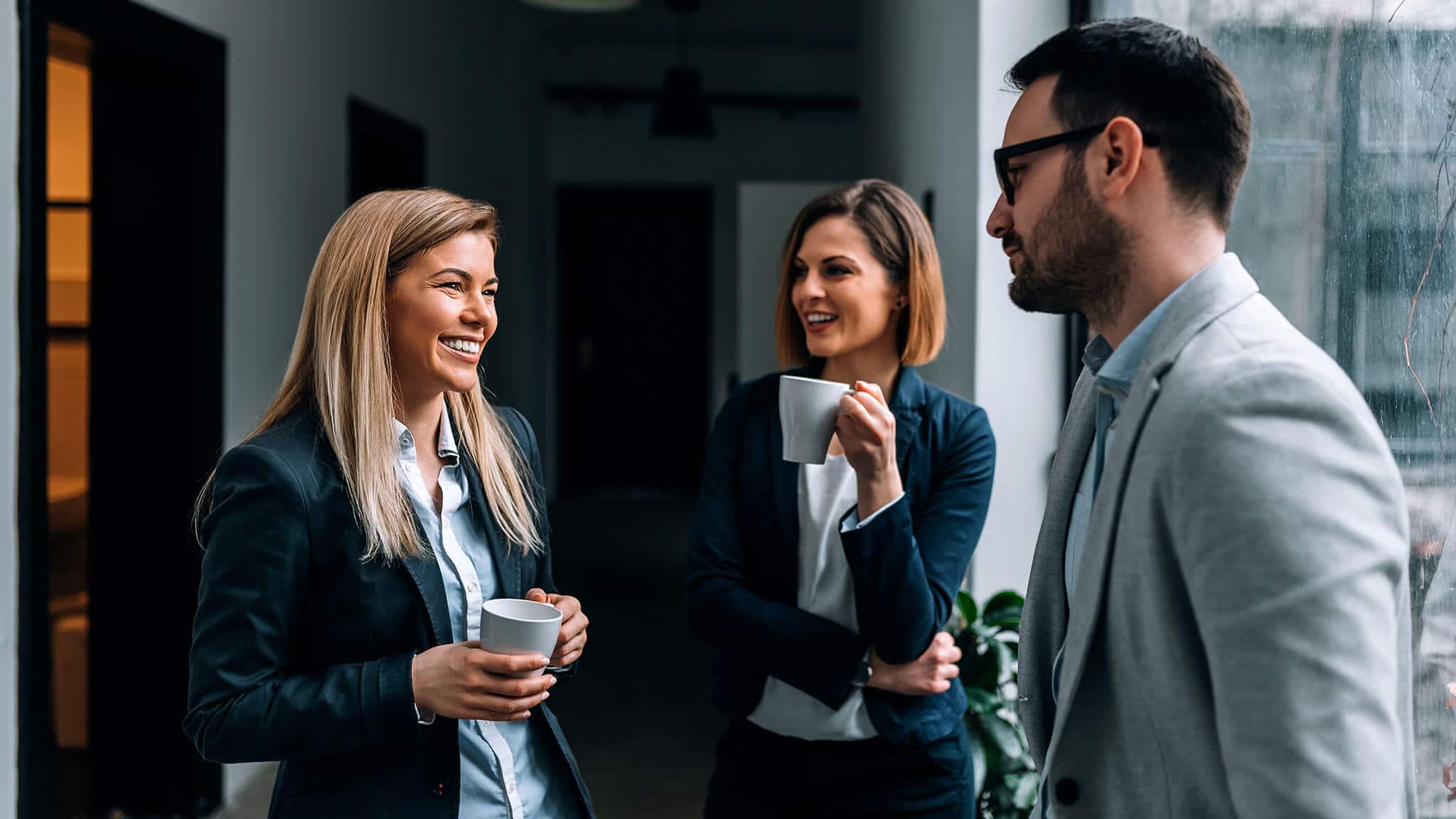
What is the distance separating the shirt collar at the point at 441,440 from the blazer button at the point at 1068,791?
804 millimetres

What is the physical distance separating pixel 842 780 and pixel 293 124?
10.3 feet

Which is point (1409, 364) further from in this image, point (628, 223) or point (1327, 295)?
point (628, 223)

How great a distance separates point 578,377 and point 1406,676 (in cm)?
897

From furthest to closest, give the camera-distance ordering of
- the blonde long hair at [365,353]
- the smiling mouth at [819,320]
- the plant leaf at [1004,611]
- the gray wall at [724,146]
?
the gray wall at [724,146] < the plant leaf at [1004,611] < the smiling mouth at [819,320] < the blonde long hair at [365,353]

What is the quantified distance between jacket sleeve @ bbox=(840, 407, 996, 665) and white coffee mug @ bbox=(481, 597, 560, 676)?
1.60 feet

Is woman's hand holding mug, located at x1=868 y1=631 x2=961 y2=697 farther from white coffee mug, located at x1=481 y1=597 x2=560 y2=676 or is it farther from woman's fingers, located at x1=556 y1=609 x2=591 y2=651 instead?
white coffee mug, located at x1=481 y1=597 x2=560 y2=676

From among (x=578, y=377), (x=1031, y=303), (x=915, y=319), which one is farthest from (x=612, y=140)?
(x=1031, y=303)

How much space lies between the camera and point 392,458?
4.13 ft

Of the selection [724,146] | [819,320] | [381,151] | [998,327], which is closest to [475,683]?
[819,320]

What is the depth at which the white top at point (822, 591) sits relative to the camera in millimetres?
1529

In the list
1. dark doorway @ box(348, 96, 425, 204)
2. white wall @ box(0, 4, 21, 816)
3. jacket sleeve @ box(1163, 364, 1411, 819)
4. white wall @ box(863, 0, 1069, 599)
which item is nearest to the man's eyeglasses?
jacket sleeve @ box(1163, 364, 1411, 819)

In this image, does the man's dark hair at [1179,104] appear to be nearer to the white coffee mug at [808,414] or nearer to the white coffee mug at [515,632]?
the white coffee mug at [808,414]

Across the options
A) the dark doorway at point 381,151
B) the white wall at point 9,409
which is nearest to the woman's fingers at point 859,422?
→ the white wall at point 9,409

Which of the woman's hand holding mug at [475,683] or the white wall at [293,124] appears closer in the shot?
the woman's hand holding mug at [475,683]
